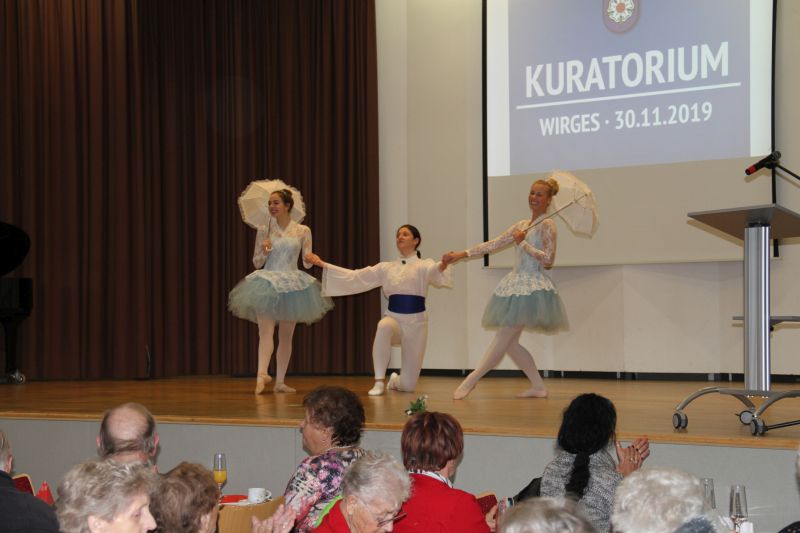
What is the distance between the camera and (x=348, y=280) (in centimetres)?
743

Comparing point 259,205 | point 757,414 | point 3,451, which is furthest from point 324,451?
point 259,205

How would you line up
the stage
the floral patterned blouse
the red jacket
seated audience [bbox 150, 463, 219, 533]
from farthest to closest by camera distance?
the stage → the floral patterned blouse → the red jacket → seated audience [bbox 150, 463, 219, 533]

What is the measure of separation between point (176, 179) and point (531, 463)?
640 centimetres

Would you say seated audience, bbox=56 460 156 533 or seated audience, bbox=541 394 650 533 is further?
seated audience, bbox=541 394 650 533

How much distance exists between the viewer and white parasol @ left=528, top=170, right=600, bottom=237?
669 cm

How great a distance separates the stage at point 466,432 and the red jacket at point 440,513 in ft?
6.24

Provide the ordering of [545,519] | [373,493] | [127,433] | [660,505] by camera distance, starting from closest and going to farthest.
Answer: [545,519] < [660,505] < [373,493] < [127,433]

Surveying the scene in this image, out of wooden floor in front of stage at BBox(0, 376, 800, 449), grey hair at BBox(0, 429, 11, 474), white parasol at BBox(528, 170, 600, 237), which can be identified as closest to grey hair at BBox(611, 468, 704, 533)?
grey hair at BBox(0, 429, 11, 474)

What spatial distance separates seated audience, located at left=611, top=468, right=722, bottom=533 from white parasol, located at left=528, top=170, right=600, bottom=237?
4.74 metres

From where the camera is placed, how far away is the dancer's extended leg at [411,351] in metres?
7.12

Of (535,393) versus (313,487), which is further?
(535,393)

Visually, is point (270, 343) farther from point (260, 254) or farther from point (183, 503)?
point (183, 503)

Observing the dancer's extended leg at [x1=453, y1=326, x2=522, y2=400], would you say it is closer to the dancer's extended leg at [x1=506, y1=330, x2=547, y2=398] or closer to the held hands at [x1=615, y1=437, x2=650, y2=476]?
the dancer's extended leg at [x1=506, y1=330, x2=547, y2=398]

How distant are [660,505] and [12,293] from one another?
24.1 feet
